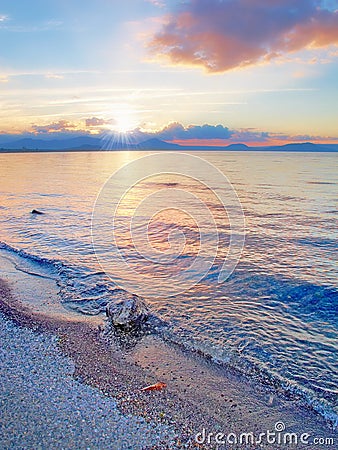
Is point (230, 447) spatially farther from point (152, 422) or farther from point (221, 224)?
point (221, 224)

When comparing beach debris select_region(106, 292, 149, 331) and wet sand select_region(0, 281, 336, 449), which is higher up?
beach debris select_region(106, 292, 149, 331)

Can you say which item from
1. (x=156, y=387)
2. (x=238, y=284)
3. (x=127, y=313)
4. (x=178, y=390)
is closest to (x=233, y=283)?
(x=238, y=284)

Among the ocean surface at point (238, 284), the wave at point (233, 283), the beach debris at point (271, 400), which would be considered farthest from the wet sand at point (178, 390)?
the ocean surface at point (238, 284)

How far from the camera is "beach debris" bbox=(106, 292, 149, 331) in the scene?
10.1 m

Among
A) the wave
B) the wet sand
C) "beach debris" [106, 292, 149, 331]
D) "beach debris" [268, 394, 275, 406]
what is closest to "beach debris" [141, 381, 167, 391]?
the wet sand

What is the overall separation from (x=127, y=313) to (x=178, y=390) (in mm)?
3489

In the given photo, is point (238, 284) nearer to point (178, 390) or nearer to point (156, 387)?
point (178, 390)

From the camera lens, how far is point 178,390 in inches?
290

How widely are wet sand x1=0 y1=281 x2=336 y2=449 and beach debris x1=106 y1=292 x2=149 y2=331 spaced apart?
589 mm

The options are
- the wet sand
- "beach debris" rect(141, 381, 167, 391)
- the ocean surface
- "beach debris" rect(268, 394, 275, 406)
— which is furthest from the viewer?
the ocean surface

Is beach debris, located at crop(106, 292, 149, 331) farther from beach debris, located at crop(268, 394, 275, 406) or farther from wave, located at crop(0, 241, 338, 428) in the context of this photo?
beach debris, located at crop(268, 394, 275, 406)

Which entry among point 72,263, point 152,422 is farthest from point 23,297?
point 152,422

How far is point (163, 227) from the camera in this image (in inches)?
1010

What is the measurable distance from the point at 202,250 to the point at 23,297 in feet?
34.3
